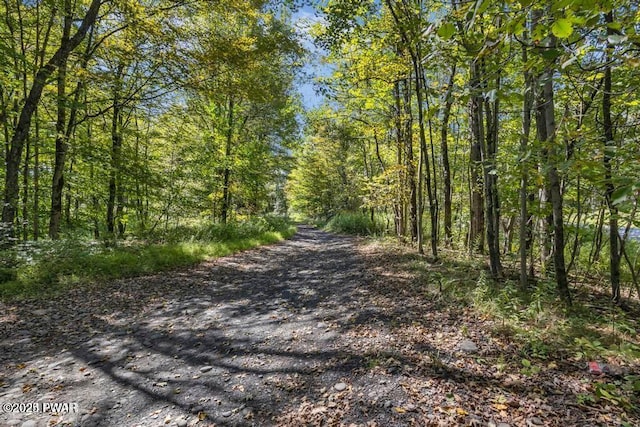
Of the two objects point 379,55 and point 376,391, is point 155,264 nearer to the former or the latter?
point 376,391

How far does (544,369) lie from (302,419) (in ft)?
7.06

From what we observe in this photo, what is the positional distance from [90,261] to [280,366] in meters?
5.33

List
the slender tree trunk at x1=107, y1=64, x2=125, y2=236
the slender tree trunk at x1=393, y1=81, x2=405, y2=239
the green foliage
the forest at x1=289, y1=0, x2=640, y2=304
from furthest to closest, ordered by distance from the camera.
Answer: the green foliage < the slender tree trunk at x1=393, y1=81, x2=405, y2=239 < the slender tree trunk at x1=107, y1=64, x2=125, y2=236 < the forest at x1=289, y1=0, x2=640, y2=304

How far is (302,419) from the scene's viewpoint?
2.25 m

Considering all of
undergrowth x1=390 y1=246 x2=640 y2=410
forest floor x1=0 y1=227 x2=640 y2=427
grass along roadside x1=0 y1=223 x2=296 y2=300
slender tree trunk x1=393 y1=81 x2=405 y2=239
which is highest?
slender tree trunk x1=393 y1=81 x2=405 y2=239

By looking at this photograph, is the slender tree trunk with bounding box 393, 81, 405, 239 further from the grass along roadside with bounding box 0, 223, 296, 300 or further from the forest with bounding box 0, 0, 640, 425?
the grass along roadside with bounding box 0, 223, 296, 300

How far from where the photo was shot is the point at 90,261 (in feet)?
19.7

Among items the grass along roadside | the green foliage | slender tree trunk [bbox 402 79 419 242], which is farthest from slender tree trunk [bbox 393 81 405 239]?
the grass along roadside

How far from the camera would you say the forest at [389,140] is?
7.48 ft

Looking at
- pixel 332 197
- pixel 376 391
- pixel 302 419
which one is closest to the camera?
pixel 302 419

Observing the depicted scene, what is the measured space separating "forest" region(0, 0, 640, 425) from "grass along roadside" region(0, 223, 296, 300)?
37 mm

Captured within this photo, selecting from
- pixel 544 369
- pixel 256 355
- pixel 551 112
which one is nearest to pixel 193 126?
pixel 256 355

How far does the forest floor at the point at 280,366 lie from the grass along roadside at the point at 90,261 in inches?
20.3

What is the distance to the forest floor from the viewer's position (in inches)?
88.6
